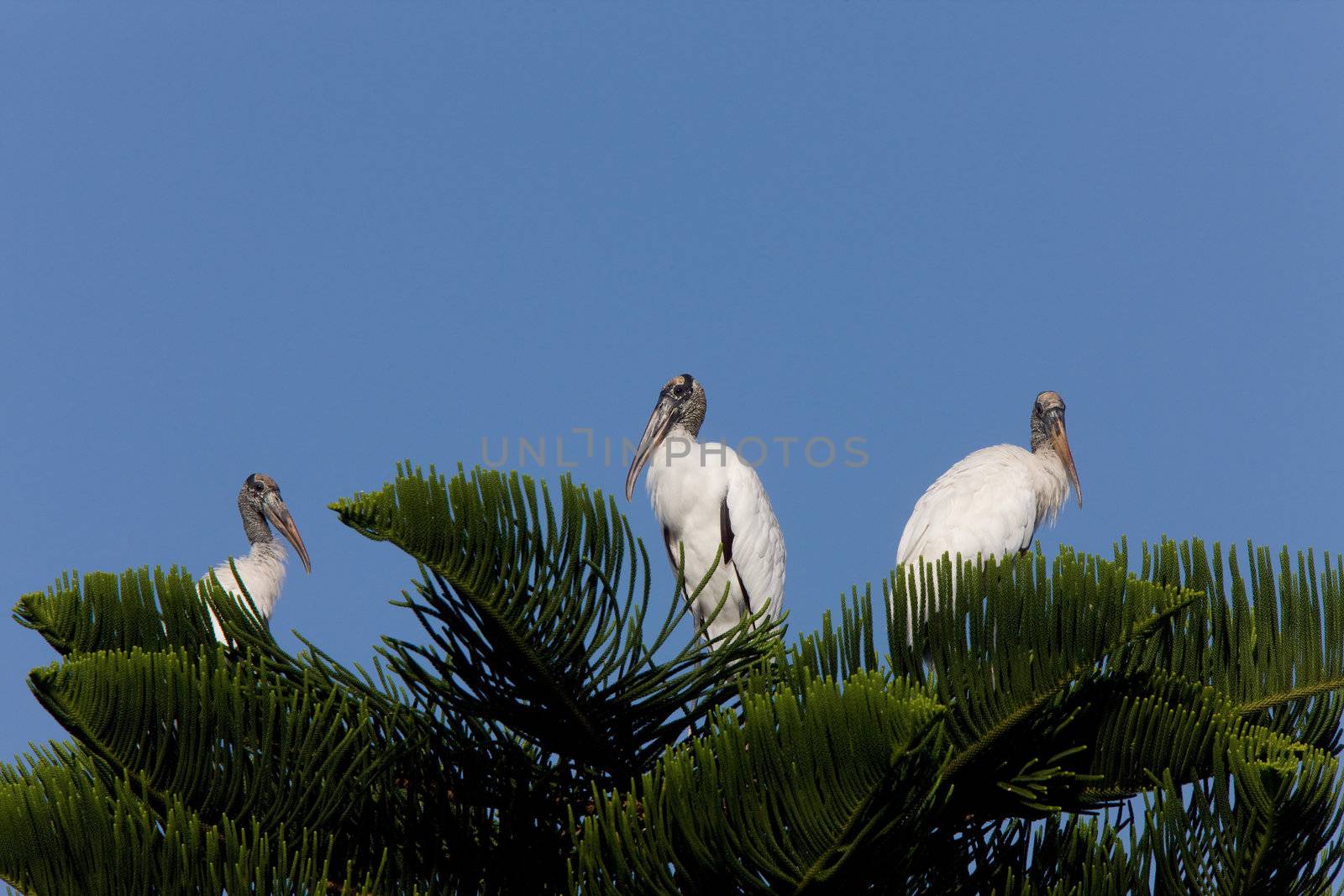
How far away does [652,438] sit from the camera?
8.20m

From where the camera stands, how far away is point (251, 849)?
13.2 feet

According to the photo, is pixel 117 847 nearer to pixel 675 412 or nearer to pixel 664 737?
pixel 664 737

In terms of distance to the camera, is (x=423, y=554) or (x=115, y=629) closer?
(x=423, y=554)

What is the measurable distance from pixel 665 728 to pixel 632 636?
42cm

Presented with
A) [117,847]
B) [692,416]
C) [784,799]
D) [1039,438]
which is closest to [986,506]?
[1039,438]

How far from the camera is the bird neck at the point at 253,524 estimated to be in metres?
11.8

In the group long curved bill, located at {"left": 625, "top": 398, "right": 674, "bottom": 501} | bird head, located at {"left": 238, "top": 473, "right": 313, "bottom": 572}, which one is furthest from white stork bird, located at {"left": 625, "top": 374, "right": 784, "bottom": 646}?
bird head, located at {"left": 238, "top": 473, "right": 313, "bottom": 572}

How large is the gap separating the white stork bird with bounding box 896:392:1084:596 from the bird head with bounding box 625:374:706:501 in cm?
132

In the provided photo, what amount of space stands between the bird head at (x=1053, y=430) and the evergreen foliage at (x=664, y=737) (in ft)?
13.1

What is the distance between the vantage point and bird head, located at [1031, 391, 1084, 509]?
8.73 metres

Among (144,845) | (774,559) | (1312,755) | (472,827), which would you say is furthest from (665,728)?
(774,559)

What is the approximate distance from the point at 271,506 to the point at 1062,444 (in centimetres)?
605

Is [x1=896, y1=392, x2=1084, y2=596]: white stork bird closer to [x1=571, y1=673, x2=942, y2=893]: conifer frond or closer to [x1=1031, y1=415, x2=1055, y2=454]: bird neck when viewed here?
[x1=1031, y1=415, x2=1055, y2=454]: bird neck

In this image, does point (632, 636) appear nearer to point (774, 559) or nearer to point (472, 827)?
point (472, 827)
